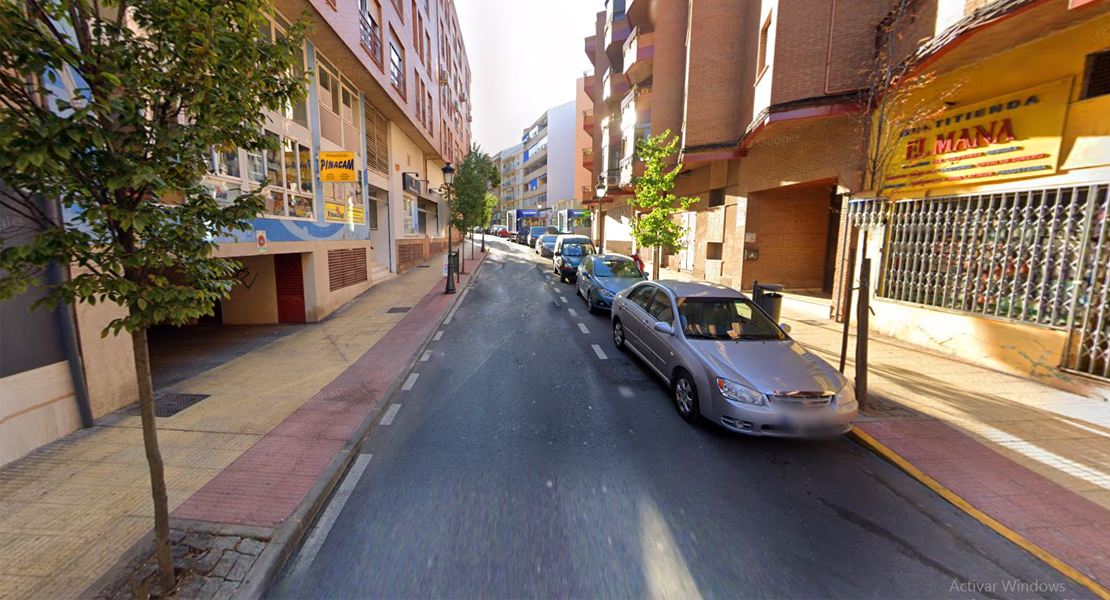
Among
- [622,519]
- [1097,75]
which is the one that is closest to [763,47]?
[1097,75]

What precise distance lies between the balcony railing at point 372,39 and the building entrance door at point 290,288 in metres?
7.33

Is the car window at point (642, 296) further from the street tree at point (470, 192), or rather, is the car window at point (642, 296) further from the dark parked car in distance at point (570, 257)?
the street tree at point (470, 192)


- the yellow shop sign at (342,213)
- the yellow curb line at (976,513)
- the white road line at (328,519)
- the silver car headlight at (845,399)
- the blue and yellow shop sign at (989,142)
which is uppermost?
the blue and yellow shop sign at (989,142)

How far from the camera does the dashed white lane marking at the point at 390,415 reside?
208 inches

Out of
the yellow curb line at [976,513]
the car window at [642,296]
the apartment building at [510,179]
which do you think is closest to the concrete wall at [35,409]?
the car window at [642,296]

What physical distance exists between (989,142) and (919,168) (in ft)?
3.81

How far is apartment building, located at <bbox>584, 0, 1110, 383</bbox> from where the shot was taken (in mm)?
6109

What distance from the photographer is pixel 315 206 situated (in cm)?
1098

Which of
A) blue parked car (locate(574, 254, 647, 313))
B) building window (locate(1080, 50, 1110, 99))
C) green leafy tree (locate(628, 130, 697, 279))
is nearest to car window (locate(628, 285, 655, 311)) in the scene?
blue parked car (locate(574, 254, 647, 313))

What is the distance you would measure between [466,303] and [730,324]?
31.4ft

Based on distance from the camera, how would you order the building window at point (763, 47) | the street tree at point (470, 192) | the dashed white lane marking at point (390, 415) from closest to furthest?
1. the dashed white lane marking at point (390, 415)
2. the building window at point (763, 47)
3. the street tree at point (470, 192)

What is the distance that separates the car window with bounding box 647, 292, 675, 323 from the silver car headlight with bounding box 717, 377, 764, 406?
1585mm

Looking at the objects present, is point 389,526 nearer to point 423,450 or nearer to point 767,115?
point 423,450

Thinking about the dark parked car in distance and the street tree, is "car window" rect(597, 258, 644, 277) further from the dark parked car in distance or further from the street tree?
the street tree
